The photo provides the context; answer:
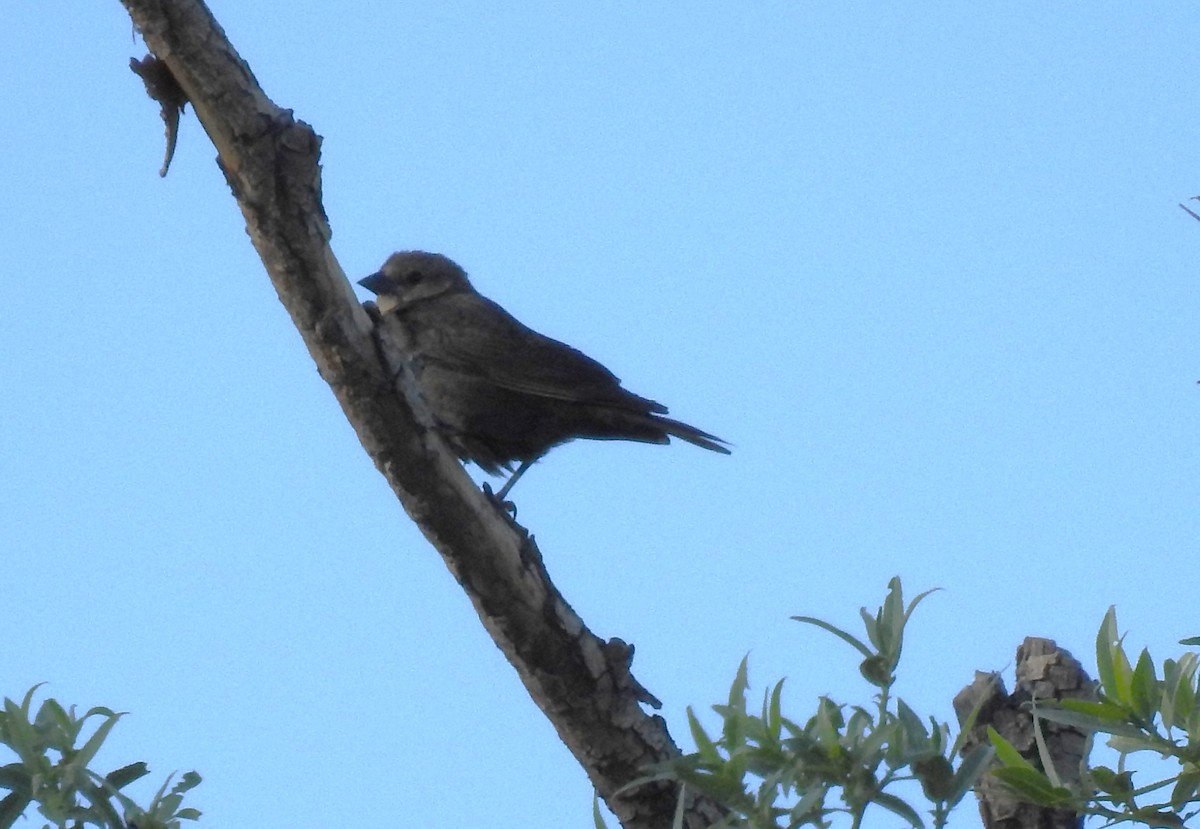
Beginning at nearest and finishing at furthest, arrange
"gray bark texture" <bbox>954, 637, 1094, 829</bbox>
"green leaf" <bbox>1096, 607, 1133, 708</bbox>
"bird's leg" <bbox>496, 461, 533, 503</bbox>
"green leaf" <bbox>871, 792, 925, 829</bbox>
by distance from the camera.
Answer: "green leaf" <bbox>871, 792, 925, 829</bbox> → "green leaf" <bbox>1096, 607, 1133, 708</bbox> → "gray bark texture" <bbox>954, 637, 1094, 829</bbox> → "bird's leg" <bbox>496, 461, 533, 503</bbox>

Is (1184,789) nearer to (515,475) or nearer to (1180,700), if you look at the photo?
(1180,700)

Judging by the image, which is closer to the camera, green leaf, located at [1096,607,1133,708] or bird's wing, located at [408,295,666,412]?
green leaf, located at [1096,607,1133,708]

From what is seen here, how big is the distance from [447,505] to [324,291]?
2.08 ft

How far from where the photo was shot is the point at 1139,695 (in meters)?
2.21

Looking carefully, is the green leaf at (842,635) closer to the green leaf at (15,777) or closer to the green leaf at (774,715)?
the green leaf at (774,715)

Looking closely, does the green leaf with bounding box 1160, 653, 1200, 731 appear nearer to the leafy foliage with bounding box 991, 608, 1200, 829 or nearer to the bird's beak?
the leafy foliage with bounding box 991, 608, 1200, 829

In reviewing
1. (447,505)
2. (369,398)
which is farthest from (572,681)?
(369,398)

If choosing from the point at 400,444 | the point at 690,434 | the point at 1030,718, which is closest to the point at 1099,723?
the point at 1030,718

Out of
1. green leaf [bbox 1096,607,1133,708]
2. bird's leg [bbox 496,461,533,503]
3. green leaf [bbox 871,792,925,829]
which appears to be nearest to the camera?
green leaf [bbox 871,792,925,829]

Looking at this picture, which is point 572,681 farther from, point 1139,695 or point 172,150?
point 1139,695

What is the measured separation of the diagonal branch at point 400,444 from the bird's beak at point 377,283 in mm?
3312

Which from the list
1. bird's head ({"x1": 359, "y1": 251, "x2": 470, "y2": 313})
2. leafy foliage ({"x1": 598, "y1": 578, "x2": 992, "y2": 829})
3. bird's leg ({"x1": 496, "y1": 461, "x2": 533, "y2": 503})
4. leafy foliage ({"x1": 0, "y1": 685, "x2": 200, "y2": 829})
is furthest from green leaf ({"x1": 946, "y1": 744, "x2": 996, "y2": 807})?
bird's head ({"x1": 359, "y1": 251, "x2": 470, "y2": 313})

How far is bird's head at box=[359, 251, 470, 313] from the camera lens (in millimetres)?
7203

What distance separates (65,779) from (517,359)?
4182 millimetres
